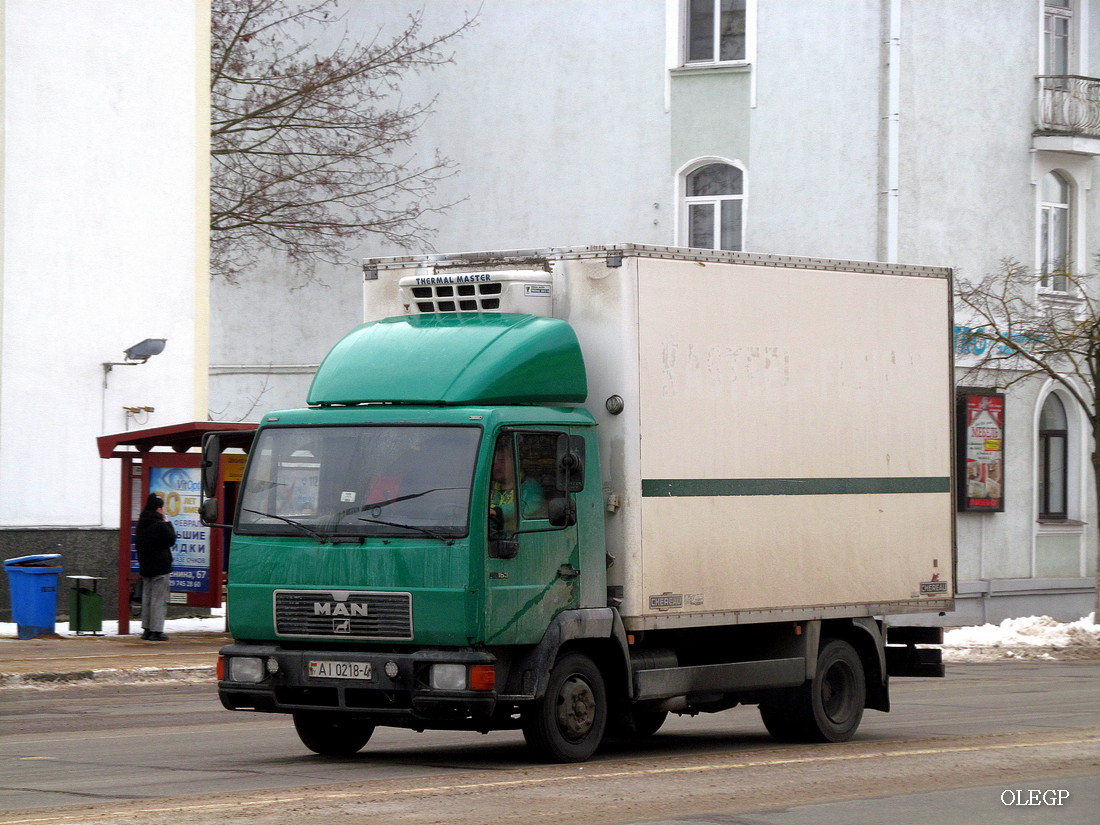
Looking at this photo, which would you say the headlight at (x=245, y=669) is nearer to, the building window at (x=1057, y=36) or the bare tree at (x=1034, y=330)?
the bare tree at (x=1034, y=330)

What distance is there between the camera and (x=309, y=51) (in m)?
35.9

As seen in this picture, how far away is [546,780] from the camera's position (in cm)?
1053

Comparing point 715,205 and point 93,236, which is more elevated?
point 715,205

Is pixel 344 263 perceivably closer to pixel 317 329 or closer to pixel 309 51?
pixel 317 329

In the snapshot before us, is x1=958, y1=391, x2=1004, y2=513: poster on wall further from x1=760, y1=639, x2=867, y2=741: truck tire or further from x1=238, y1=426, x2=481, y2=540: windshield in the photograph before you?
x1=238, y1=426, x2=481, y2=540: windshield

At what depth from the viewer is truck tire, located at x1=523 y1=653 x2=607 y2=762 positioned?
11211 mm

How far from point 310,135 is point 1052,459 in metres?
15.0

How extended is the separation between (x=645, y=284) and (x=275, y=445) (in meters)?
2.63

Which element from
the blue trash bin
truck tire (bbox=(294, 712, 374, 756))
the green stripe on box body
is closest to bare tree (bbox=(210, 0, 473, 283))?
the blue trash bin

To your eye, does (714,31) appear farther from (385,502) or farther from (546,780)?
(546,780)

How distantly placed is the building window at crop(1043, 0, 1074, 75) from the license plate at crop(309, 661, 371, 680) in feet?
81.1

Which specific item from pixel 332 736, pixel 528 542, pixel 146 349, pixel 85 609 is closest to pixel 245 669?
pixel 332 736

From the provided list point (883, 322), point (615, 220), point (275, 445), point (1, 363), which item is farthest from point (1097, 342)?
point (275, 445)

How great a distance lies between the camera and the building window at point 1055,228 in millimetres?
32469
